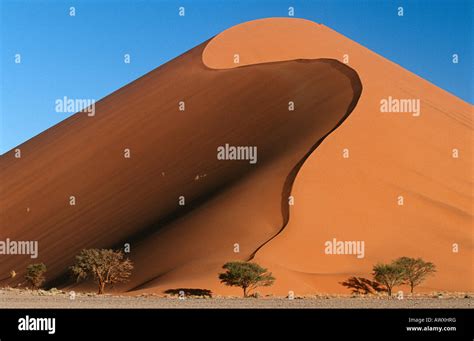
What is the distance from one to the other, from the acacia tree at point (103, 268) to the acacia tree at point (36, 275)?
3.23 m

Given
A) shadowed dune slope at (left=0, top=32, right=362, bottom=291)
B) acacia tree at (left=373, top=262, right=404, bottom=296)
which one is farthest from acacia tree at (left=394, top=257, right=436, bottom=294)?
shadowed dune slope at (left=0, top=32, right=362, bottom=291)

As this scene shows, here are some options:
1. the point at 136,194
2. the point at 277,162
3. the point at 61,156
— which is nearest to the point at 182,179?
the point at 136,194

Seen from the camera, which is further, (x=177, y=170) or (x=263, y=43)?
(x=263, y=43)

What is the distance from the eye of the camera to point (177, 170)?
4053cm

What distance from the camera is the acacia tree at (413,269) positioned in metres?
29.5

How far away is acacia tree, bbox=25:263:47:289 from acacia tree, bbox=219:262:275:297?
9.88 metres

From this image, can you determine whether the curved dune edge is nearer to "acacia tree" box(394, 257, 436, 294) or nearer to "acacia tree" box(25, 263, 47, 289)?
"acacia tree" box(25, 263, 47, 289)

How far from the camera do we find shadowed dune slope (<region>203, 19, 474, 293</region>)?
3080 cm

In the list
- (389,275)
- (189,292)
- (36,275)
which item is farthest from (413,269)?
(36,275)

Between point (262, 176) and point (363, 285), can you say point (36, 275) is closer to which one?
point (262, 176)

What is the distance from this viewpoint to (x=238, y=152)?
40469 millimetres

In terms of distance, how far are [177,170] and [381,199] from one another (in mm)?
10954
